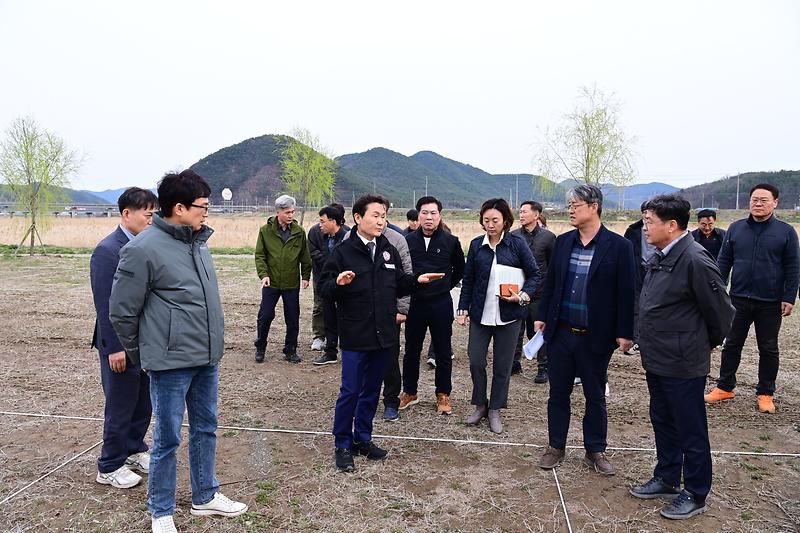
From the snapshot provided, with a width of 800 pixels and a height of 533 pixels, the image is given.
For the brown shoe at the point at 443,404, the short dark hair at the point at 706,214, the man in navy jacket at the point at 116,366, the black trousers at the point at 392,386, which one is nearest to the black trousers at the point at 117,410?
the man in navy jacket at the point at 116,366

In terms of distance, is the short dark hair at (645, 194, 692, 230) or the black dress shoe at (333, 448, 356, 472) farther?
the black dress shoe at (333, 448, 356, 472)

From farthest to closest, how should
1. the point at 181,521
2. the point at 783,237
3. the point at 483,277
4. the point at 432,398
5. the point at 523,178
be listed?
the point at 523,178 < the point at 432,398 < the point at 783,237 < the point at 483,277 < the point at 181,521

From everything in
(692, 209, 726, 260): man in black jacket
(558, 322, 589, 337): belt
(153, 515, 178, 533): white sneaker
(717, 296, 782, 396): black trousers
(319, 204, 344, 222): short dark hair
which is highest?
(319, 204, 344, 222): short dark hair

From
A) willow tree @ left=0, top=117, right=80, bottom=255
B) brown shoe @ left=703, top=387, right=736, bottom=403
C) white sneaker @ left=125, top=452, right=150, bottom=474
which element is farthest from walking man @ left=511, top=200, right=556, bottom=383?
willow tree @ left=0, top=117, right=80, bottom=255

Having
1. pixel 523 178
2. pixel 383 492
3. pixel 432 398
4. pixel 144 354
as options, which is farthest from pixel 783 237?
pixel 523 178

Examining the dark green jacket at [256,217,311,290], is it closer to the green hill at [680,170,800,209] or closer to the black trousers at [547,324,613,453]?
the black trousers at [547,324,613,453]

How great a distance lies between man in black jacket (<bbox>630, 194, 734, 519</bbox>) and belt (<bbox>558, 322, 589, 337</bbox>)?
1.25ft

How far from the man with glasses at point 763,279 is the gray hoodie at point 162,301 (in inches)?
185

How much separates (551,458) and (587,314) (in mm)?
1097

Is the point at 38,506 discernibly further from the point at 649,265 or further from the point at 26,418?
the point at 649,265

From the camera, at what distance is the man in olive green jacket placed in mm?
6668

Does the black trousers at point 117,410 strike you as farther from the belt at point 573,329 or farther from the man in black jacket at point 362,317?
the belt at point 573,329

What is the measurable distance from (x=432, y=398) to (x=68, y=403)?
3.48 metres

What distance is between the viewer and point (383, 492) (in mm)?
3607
